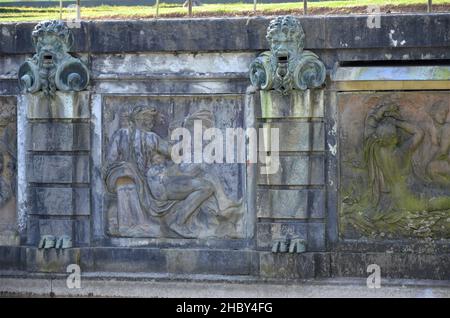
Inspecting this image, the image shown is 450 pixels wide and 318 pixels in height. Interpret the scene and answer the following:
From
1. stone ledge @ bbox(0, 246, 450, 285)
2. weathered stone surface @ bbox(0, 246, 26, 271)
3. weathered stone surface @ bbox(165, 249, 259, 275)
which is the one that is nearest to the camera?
stone ledge @ bbox(0, 246, 450, 285)

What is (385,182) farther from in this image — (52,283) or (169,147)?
(52,283)

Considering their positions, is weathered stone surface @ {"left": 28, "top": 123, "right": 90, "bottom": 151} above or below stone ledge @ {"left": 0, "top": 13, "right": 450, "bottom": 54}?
below

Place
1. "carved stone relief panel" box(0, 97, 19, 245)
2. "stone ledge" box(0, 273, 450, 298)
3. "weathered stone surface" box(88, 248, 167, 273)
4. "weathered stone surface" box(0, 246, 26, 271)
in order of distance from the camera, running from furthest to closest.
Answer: "carved stone relief panel" box(0, 97, 19, 245)
"weathered stone surface" box(0, 246, 26, 271)
"weathered stone surface" box(88, 248, 167, 273)
"stone ledge" box(0, 273, 450, 298)

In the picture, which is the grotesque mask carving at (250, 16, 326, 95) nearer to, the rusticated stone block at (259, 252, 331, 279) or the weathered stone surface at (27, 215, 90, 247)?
the rusticated stone block at (259, 252, 331, 279)

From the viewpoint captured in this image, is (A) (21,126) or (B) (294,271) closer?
(B) (294,271)

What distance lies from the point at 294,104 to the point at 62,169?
3.07 meters

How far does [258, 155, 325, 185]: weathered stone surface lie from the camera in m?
13.0

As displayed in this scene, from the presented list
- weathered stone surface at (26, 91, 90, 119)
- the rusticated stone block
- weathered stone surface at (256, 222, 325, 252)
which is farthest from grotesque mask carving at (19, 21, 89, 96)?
the rusticated stone block

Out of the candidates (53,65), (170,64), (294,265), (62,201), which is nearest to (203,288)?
(294,265)

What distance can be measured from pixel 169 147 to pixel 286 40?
2.03 m

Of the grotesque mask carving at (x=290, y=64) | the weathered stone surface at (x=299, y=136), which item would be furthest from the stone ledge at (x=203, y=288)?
the grotesque mask carving at (x=290, y=64)

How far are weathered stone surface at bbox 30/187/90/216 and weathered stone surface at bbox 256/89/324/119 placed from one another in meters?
2.60

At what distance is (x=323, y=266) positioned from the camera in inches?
514

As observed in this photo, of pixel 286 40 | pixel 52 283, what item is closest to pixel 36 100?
pixel 52 283
